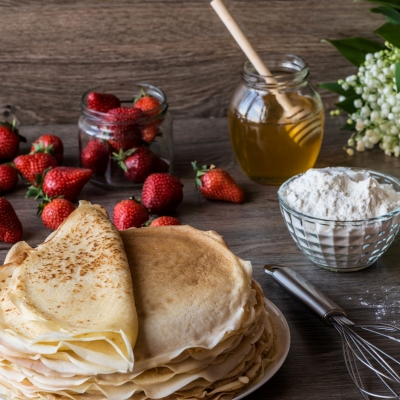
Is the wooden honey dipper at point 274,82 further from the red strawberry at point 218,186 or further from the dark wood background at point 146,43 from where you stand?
the dark wood background at point 146,43

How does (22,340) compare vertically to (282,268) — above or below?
above

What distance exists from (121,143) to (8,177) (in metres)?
0.26

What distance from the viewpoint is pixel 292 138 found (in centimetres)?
147

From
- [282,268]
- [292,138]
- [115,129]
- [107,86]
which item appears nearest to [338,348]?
[282,268]

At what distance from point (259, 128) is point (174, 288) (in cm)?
64

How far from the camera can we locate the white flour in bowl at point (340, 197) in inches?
45.7

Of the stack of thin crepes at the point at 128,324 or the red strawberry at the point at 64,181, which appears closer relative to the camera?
the stack of thin crepes at the point at 128,324

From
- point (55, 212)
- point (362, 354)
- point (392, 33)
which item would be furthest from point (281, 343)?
point (392, 33)

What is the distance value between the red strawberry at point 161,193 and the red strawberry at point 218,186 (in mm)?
Result: 58

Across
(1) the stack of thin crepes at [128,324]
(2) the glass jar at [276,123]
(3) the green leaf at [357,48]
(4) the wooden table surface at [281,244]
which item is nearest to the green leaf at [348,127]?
(4) the wooden table surface at [281,244]

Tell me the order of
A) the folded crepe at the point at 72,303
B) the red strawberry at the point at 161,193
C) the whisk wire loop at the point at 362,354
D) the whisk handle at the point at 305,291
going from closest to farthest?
the folded crepe at the point at 72,303
the whisk wire loop at the point at 362,354
the whisk handle at the point at 305,291
the red strawberry at the point at 161,193

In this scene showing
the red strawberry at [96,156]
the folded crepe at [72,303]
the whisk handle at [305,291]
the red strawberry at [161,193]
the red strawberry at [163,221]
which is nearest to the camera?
the folded crepe at [72,303]

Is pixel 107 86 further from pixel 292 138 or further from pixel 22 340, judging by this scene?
pixel 22 340

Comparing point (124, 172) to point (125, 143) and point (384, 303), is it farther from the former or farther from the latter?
point (384, 303)
